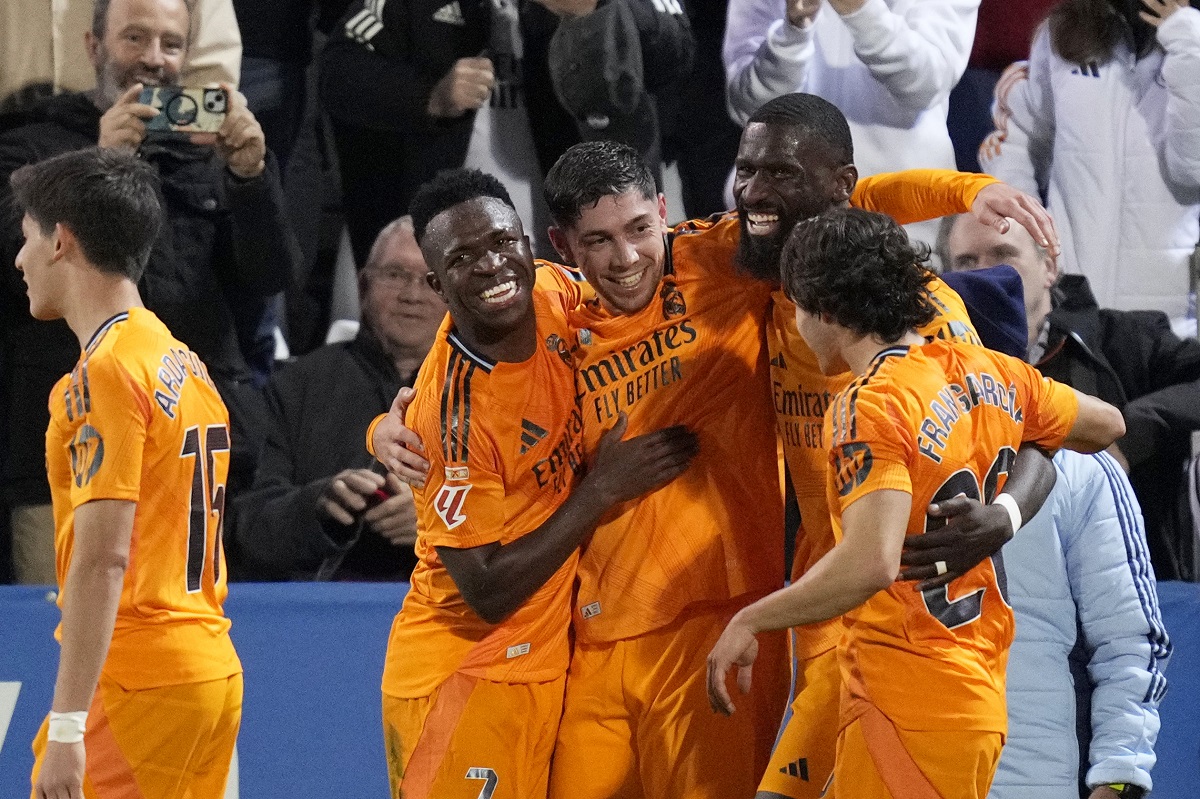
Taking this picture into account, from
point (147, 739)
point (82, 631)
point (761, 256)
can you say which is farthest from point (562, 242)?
point (147, 739)

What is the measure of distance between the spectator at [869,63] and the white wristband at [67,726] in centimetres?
329

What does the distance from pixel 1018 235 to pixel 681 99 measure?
1645 mm

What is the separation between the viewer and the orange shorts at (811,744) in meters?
3.82

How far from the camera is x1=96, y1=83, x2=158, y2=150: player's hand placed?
5449mm

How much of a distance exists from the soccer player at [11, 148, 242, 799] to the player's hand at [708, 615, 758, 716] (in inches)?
55.2

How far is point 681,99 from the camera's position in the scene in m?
6.22

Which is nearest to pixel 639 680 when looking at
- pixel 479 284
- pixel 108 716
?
pixel 479 284

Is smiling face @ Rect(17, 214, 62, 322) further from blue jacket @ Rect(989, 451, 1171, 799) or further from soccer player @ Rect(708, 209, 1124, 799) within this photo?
blue jacket @ Rect(989, 451, 1171, 799)

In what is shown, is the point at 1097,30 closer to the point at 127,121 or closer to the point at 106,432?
the point at 127,121

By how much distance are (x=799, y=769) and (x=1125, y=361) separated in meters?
2.27

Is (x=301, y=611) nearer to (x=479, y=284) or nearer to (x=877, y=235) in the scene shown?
(x=479, y=284)

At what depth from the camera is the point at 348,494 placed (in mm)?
5062

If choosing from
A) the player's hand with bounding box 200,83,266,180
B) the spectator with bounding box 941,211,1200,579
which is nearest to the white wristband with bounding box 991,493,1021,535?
the spectator with bounding box 941,211,1200,579

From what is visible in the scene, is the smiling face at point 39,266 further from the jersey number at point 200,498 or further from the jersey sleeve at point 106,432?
the jersey number at point 200,498
